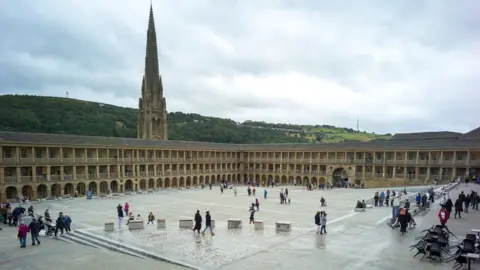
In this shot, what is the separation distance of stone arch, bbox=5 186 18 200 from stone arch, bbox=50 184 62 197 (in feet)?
14.1

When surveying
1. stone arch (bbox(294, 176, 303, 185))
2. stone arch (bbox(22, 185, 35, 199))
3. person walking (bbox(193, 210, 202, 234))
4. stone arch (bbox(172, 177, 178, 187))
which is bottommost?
stone arch (bbox(294, 176, 303, 185))

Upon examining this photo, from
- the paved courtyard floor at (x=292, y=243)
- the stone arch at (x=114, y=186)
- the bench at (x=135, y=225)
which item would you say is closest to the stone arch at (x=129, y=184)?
the stone arch at (x=114, y=186)

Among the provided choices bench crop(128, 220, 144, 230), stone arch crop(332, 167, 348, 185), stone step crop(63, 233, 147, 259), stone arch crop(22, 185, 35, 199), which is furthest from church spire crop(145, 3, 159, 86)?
stone step crop(63, 233, 147, 259)

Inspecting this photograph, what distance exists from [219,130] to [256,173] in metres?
51.5

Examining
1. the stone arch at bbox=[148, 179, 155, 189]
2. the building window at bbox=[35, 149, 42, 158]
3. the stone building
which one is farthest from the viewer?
the stone arch at bbox=[148, 179, 155, 189]

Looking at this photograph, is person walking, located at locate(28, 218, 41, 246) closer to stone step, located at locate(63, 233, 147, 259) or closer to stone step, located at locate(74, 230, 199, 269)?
stone step, located at locate(63, 233, 147, 259)

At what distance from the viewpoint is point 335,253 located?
13.3m

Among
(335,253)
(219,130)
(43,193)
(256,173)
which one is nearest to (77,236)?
(335,253)

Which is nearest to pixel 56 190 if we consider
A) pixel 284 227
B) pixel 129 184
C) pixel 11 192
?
pixel 11 192

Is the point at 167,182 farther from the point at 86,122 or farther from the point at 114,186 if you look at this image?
the point at 86,122

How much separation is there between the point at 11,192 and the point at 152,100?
43.0m

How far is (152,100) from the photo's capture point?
262 ft

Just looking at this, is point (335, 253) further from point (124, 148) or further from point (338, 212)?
point (124, 148)

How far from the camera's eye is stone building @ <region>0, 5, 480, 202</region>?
4197 cm
